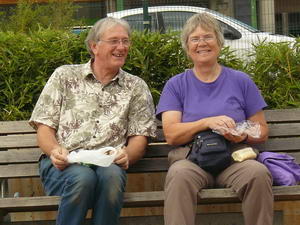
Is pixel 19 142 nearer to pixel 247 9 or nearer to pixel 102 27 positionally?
pixel 102 27

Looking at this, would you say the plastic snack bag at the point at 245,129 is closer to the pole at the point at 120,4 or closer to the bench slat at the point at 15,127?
the bench slat at the point at 15,127

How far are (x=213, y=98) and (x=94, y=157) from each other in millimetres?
904

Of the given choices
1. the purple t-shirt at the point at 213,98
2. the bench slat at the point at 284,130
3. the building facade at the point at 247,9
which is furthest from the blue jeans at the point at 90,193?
the building facade at the point at 247,9

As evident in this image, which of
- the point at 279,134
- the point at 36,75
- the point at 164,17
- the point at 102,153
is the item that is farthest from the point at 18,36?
the point at 164,17

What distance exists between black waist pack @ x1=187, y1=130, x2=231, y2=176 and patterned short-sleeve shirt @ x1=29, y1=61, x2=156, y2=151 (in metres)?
0.47

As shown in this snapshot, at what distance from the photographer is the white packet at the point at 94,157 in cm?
429

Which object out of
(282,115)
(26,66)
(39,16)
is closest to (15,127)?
(26,66)

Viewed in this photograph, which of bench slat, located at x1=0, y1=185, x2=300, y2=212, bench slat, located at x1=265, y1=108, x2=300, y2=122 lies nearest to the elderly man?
bench slat, located at x1=0, y1=185, x2=300, y2=212

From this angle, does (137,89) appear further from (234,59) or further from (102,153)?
(234,59)

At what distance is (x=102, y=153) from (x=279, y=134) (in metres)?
1.41

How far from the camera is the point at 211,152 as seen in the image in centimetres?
425

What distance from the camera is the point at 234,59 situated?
5770mm

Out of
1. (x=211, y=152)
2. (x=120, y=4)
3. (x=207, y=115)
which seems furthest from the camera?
(x=120, y=4)

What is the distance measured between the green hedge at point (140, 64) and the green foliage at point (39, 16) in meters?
5.00
